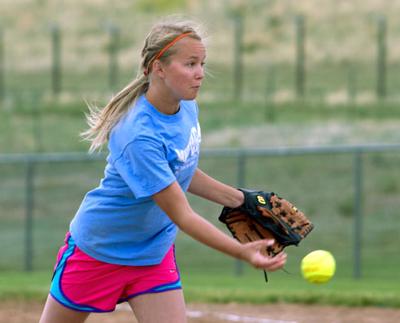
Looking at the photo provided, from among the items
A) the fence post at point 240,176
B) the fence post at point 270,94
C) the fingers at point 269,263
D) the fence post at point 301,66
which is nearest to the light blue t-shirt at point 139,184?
the fingers at point 269,263

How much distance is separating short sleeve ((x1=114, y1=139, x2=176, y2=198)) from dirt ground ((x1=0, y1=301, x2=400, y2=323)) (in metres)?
3.52

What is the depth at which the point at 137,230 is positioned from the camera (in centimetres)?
493

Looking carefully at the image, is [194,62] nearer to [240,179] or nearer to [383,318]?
[383,318]

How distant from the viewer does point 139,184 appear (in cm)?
463

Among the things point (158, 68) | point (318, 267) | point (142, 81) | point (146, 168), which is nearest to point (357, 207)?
point (318, 267)

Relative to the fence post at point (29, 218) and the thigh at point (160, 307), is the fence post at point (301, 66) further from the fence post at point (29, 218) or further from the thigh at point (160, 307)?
the thigh at point (160, 307)

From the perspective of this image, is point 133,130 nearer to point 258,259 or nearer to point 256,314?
point 258,259

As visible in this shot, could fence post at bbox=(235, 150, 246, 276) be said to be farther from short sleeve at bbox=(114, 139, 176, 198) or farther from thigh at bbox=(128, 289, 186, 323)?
short sleeve at bbox=(114, 139, 176, 198)

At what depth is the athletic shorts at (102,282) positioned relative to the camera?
498 cm

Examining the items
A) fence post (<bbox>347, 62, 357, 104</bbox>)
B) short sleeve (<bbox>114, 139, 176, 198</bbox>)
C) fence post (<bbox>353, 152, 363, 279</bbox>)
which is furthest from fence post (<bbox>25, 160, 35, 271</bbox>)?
fence post (<bbox>347, 62, 357, 104</bbox>)

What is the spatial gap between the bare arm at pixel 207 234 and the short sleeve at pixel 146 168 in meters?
0.04

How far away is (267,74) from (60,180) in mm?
15069

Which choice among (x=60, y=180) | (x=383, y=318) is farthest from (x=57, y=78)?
(x=383, y=318)

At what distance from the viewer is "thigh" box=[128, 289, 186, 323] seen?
4.89 m
